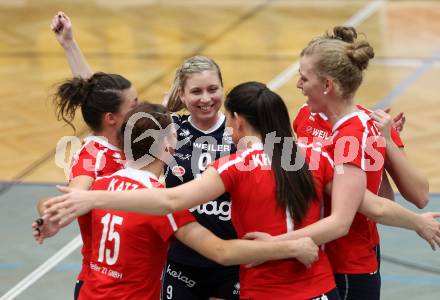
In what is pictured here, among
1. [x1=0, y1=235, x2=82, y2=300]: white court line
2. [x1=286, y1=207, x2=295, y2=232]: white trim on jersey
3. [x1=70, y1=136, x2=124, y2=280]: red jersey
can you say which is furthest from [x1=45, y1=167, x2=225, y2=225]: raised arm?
[x1=0, y1=235, x2=82, y2=300]: white court line

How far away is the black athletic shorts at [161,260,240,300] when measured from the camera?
4.93 meters

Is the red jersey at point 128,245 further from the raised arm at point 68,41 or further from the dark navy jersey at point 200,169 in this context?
the raised arm at point 68,41

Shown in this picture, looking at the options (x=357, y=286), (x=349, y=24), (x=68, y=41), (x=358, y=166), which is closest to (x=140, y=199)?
(x=358, y=166)

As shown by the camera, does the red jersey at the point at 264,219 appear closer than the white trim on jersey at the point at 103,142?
Yes

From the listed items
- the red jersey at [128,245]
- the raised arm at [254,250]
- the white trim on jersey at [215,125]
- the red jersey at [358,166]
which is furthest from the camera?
the white trim on jersey at [215,125]

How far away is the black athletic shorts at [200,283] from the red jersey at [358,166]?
0.78 m

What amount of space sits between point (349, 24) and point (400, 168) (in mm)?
8501

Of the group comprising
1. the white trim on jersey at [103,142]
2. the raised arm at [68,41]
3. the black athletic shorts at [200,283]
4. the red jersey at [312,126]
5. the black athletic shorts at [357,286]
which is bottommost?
the black athletic shorts at [357,286]

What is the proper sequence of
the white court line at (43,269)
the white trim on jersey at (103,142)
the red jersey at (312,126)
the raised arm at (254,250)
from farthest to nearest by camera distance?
the white court line at (43,269)
the red jersey at (312,126)
the white trim on jersey at (103,142)
the raised arm at (254,250)

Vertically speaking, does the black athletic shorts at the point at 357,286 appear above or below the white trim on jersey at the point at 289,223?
below

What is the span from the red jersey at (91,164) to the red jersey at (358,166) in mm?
1097

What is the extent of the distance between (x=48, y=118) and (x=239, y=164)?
6.48 meters

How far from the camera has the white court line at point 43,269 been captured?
21.1 ft

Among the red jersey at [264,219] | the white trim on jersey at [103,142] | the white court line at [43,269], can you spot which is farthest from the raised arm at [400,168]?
the white court line at [43,269]
